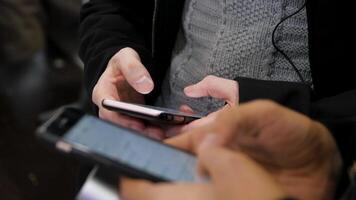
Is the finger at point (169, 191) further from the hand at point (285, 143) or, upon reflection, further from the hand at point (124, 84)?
the hand at point (124, 84)

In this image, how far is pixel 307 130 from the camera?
48cm

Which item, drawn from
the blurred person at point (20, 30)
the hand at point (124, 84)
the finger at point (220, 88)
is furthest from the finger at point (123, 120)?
the blurred person at point (20, 30)

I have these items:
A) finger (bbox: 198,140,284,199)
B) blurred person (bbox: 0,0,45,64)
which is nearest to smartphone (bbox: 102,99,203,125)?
finger (bbox: 198,140,284,199)

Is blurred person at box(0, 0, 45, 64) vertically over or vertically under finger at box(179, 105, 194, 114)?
under

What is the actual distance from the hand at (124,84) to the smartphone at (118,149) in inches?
6.3

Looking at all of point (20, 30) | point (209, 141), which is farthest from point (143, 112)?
point (20, 30)

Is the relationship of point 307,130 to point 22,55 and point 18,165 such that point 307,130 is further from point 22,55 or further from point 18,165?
point 22,55

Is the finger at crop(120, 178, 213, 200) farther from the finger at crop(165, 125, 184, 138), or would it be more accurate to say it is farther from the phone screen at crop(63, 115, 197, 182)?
the finger at crop(165, 125, 184, 138)

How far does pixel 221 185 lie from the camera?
426 millimetres

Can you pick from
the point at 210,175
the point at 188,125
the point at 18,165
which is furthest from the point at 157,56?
the point at 18,165

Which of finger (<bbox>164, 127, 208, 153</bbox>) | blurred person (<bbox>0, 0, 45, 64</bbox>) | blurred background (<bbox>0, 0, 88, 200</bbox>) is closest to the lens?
finger (<bbox>164, 127, 208, 153</bbox>)

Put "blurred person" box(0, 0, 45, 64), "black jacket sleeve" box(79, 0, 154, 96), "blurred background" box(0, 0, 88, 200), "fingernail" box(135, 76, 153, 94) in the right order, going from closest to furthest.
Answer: "fingernail" box(135, 76, 153, 94), "black jacket sleeve" box(79, 0, 154, 96), "blurred background" box(0, 0, 88, 200), "blurred person" box(0, 0, 45, 64)

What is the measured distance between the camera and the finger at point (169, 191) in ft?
1.47

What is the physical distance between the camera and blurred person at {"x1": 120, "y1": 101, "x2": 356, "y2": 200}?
0.42m
